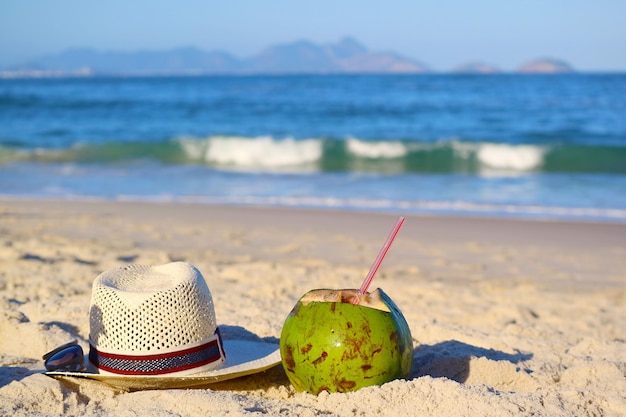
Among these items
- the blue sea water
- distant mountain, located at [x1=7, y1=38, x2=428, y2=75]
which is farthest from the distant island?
the blue sea water

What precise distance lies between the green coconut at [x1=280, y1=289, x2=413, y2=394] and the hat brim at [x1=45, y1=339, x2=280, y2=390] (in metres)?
0.21

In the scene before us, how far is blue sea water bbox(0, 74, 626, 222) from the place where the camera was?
412 inches

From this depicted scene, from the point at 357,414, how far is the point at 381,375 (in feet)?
0.66

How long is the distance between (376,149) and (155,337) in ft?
45.6

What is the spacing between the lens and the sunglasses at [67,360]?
276 centimetres

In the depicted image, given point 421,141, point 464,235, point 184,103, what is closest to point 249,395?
point 464,235

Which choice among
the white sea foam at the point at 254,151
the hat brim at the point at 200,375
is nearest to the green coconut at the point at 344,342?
the hat brim at the point at 200,375

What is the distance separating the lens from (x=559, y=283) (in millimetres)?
5820

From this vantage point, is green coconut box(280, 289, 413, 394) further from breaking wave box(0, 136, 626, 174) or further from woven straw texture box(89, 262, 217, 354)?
breaking wave box(0, 136, 626, 174)

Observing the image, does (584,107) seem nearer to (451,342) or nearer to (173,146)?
(173,146)

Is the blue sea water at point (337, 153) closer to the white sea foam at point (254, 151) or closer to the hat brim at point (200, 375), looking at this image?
the white sea foam at point (254, 151)

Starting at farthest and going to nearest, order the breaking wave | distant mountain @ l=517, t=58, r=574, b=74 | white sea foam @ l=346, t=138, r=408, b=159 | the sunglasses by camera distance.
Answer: distant mountain @ l=517, t=58, r=574, b=74 → white sea foam @ l=346, t=138, r=408, b=159 → the breaking wave → the sunglasses

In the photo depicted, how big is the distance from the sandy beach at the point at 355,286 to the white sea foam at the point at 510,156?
735 cm

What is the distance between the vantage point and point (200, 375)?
8.93 ft
